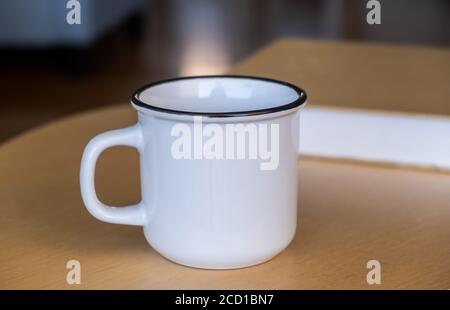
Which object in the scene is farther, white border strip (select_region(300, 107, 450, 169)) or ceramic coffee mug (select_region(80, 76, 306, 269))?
white border strip (select_region(300, 107, 450, 169))

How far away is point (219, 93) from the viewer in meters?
0.46

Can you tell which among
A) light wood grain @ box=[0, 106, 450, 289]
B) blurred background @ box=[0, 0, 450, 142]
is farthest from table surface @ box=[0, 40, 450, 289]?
blurred background @ box=[0, 0, 450, 142]

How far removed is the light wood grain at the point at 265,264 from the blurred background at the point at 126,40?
1170 mm

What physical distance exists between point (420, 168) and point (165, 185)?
29cm

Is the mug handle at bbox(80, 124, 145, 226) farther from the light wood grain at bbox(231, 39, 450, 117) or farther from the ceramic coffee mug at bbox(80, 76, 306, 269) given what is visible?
the light wood grain at bbox(231, 39, 450, 117)

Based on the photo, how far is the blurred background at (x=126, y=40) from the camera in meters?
1.99

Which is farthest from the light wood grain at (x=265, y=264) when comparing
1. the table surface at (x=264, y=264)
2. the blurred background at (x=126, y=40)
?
the blurred background at (x=126, y=40)

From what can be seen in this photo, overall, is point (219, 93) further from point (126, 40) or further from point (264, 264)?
point (126, 40)

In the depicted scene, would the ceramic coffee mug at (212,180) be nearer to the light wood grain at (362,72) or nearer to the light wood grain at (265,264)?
the light wood grain at (265,264)

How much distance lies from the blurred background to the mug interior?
131 centimetres

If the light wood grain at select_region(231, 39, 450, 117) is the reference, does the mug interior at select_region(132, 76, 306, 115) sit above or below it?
above

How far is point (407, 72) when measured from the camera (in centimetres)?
75

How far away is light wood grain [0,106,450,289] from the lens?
41 cm
